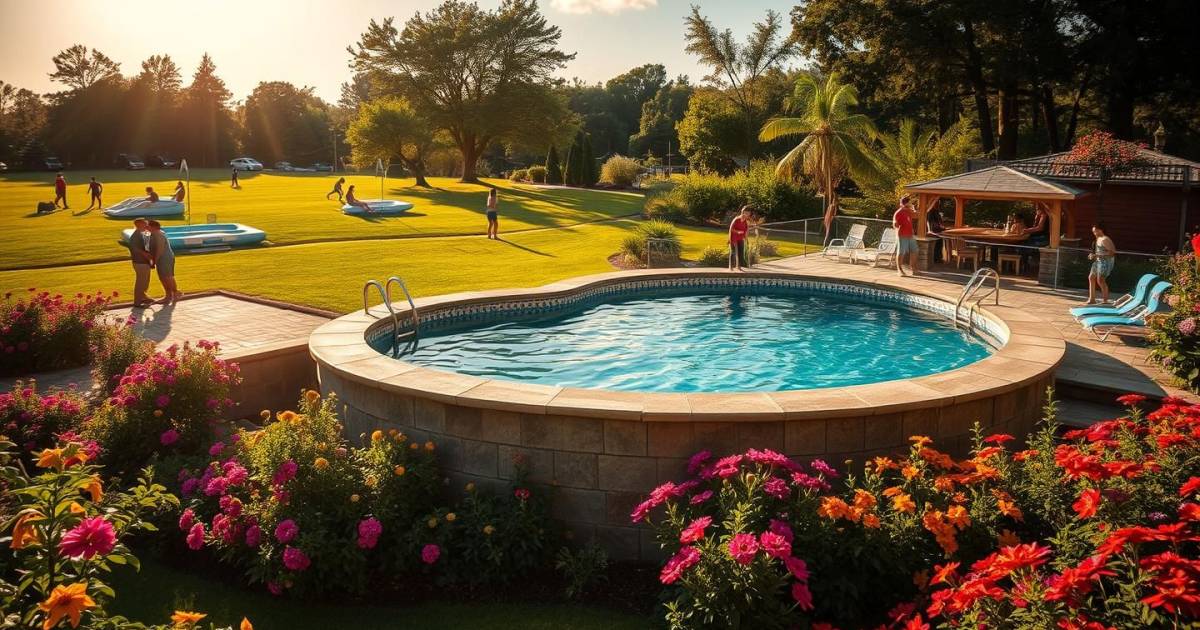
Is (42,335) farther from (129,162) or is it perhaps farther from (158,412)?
(129,162)

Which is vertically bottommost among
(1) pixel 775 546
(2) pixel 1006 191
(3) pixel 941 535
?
(3) pixel 941 535

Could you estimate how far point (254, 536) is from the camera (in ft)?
19.1

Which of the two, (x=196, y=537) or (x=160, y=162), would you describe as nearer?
(x=196, y=537)

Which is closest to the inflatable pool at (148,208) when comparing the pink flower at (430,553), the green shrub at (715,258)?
the green shrub at (715,258)

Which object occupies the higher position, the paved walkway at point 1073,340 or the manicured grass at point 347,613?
the paved walkway at point 1073,340

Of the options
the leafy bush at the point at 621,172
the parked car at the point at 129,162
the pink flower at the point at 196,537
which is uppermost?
the parked car at the point at 129,162

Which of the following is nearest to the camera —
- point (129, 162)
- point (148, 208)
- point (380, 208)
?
point (148, 208)

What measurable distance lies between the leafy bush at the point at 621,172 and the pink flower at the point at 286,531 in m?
46.1

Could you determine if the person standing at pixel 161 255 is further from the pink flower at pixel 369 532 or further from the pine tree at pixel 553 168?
the pine tree at pixel 553 168

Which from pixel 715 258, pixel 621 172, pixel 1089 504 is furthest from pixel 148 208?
pixel 1089 504

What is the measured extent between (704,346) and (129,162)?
208 feet

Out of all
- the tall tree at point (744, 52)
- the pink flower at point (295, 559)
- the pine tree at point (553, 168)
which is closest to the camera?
the pink flower at point (295, 559)

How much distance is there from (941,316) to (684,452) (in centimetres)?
860

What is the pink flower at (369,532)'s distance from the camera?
18.7ft
